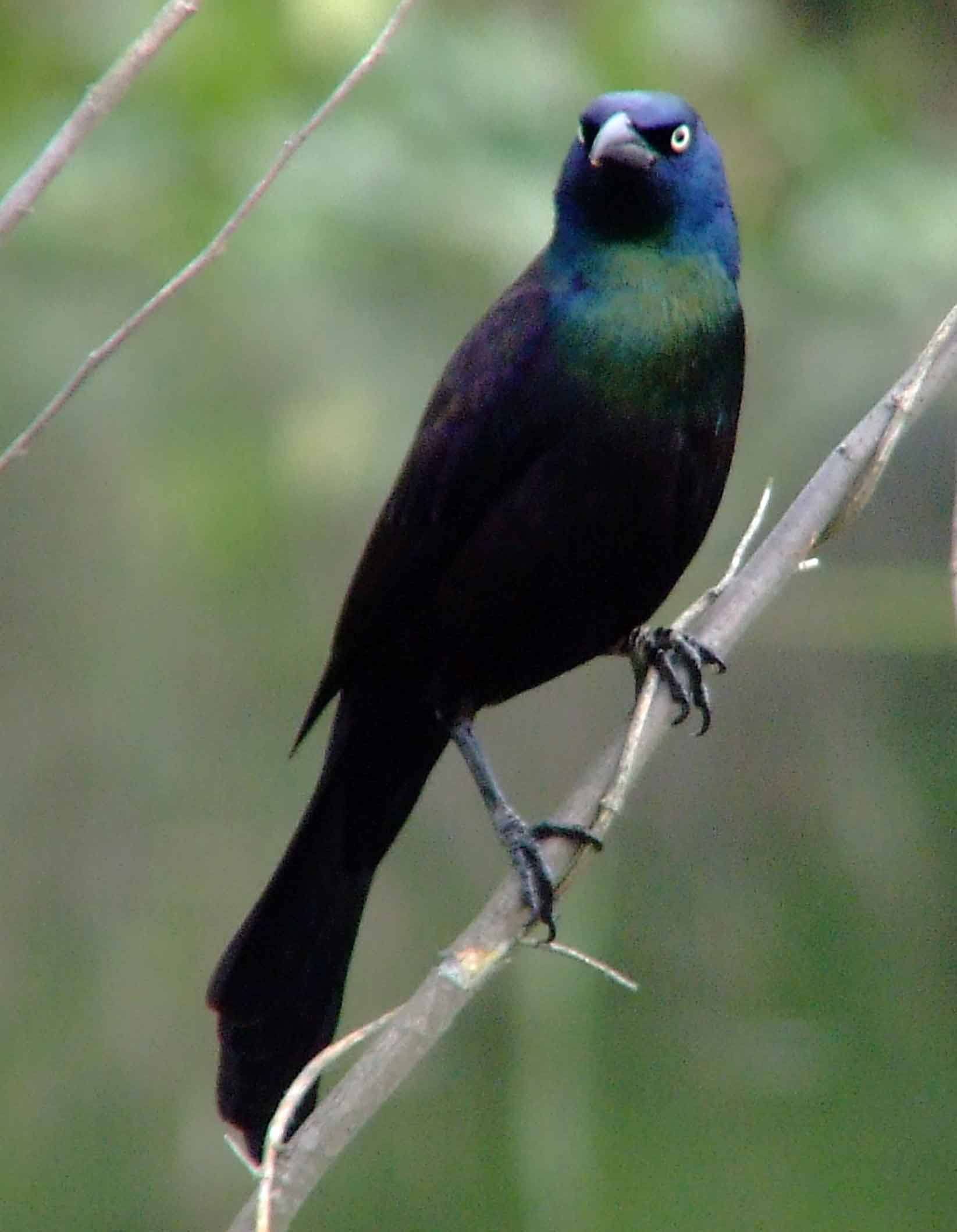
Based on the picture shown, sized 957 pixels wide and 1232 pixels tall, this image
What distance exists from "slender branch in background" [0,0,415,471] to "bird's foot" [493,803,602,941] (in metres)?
0.82

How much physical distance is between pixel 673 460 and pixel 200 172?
135 cm

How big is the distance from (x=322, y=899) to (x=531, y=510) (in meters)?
0.72

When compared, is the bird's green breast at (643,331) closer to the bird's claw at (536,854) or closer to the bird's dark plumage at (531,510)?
the bird's dark plumage at (531,510)

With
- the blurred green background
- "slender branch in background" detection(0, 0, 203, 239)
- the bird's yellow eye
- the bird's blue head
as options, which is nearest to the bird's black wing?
the bird's blue head

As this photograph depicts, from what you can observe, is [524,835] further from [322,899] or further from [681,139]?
[681,139]

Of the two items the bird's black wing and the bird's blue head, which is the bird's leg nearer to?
the bird's black wing

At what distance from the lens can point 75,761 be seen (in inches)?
182

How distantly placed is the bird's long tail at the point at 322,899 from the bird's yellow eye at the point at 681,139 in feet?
2.91

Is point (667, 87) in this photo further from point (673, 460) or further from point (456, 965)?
point (456, 965)

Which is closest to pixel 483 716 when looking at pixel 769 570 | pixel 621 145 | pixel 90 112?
pixel 621 145

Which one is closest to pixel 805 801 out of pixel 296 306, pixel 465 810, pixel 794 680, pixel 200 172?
pixel 794 680

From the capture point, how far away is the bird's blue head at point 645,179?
2.96 meters

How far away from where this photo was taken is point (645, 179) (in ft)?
9.76

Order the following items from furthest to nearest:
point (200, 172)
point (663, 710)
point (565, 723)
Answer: point (565, 723)
point (200, 172)
point (663, 710)
